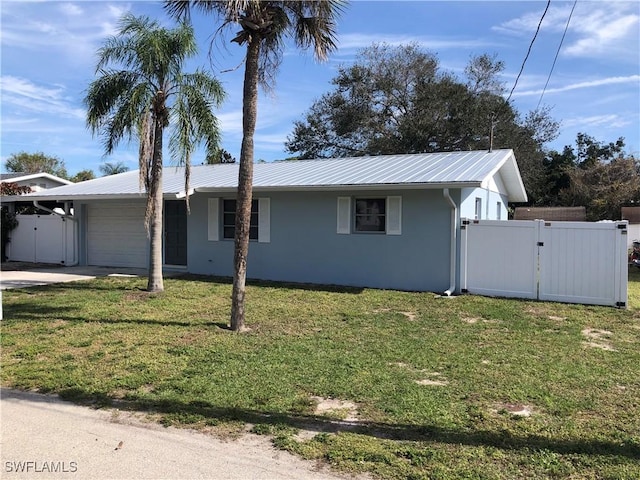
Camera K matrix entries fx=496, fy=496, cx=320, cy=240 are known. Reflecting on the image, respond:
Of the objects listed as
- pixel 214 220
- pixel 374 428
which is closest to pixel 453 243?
pixel 214 220

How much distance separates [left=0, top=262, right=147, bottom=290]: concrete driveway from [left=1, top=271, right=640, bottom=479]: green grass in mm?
3351

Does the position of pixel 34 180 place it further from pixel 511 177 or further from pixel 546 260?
pixel 546 260

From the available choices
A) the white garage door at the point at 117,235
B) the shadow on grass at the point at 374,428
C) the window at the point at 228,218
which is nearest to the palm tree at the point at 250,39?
the shadow on grass at the point at 374,428

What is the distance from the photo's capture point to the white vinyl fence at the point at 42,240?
56.1ft

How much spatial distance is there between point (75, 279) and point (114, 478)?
1102 centimetres

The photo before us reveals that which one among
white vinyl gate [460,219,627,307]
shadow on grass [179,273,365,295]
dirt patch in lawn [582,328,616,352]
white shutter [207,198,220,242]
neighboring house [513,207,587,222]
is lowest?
dirt patch in lawn [582,328,616,352]

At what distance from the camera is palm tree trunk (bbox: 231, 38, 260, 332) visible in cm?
711

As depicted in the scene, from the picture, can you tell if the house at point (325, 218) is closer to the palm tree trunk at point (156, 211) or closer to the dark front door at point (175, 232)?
the dark front door at point (175, 232)

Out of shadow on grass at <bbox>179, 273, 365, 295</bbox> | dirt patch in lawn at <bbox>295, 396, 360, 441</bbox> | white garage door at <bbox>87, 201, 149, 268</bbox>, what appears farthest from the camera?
white garage door at <bbox>87, 201, 149, 268</bbox>

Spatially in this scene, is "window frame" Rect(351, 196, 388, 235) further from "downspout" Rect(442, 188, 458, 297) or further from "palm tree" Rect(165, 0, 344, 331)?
"palm tree" Rect(165, 0, 344, 331)

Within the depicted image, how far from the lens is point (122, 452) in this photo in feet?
11.8

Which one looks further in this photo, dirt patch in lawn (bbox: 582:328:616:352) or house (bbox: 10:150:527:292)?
house (bbox: 10:150:527:292)

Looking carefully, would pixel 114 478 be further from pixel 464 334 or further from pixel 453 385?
pixel 464 334

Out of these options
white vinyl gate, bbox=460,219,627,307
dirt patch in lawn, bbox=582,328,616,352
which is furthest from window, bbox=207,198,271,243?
dirt patch in lawn, bbox=582,328,616,352
